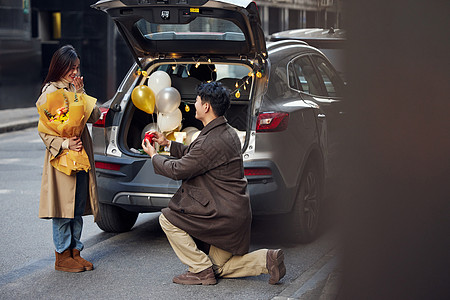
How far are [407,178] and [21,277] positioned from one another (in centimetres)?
409

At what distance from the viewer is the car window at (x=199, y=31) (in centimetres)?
611

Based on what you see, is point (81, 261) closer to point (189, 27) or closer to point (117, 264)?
point (117, 264)

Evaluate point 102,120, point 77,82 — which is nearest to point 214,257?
point 77,82

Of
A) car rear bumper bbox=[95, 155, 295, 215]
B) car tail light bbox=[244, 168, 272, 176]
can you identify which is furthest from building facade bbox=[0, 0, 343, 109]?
car tail light bbox=[244, 168, 272, 176]

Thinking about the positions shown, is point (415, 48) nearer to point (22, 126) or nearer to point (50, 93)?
point (50, 93)

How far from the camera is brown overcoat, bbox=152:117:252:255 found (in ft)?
16.3

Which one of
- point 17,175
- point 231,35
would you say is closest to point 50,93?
point 231,35

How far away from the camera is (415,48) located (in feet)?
5.78

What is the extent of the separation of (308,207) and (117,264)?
1677 mm

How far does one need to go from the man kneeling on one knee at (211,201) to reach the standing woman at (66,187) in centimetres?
63

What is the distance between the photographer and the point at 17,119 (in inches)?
674

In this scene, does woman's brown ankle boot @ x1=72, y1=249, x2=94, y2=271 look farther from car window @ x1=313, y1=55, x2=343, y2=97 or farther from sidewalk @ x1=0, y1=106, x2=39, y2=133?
sidewalk @ x1=0, y1=106, x2=39, y2=133

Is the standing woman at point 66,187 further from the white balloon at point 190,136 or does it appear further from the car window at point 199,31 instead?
the white balloon at point 190,136

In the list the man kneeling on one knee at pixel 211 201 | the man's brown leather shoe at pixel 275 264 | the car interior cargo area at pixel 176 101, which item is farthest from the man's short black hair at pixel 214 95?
the man's brown leather shoe at pixel 275 264
